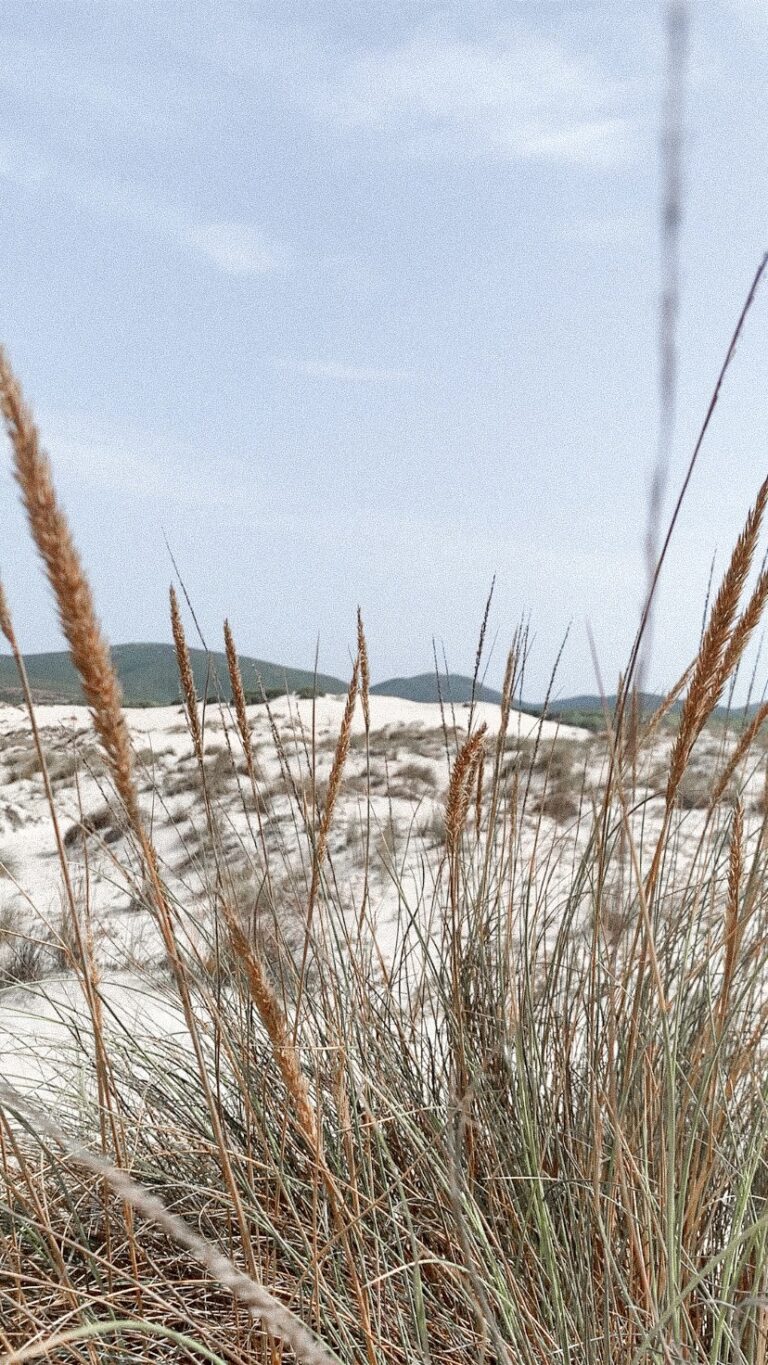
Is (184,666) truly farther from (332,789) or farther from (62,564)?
(62,564)

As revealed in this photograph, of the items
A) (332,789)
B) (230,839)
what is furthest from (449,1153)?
(230,839)

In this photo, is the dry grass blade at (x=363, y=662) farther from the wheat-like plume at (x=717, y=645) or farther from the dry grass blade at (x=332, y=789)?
Result: the wheat-like plume at (x=717, y=645)

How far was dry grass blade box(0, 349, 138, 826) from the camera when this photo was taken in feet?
2.35

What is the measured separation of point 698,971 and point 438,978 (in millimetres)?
641

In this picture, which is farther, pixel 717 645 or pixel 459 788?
pixel 459 788

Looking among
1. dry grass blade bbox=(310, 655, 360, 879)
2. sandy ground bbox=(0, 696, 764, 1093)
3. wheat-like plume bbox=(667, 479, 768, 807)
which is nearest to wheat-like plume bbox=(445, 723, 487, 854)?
dry grass blade bbox=(310, 655, 360, 879)

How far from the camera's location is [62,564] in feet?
2.39

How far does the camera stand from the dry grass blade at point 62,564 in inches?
28.3

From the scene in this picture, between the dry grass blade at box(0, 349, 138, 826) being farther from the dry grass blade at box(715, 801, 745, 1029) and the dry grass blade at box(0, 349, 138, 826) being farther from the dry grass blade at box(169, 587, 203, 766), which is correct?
the dry grass blade at box(715, 801, 745, 1029)

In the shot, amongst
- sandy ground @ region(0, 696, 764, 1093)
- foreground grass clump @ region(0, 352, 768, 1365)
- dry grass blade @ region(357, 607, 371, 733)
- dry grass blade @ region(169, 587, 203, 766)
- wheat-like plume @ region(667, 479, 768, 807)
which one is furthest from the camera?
sandy ground @ region(0, 696, 764, 1093)

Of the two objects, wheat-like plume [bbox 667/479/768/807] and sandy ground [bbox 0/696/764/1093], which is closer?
wheat-like plume [bbox 667/479/768/807]

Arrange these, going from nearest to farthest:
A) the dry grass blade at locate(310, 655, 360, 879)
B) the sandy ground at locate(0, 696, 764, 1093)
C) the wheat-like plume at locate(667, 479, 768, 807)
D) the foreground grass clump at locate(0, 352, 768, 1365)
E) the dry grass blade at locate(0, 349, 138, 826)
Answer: the dry grass blade at locate(0, 349, 138, 826) < the wheat-like plume at locate(667, 479, 768, 807) < the foreground grass clump at locate(0, 352, 768, 1365) < the dry grass blade at locate(310, 655, 360, 879) < the sandy ground at locate(0, 696, 764, 1093)

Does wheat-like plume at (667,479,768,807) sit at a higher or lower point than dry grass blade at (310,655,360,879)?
higher

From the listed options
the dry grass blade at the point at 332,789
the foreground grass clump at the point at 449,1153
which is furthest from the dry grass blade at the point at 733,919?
the dry grass blade at the point at 332,789
